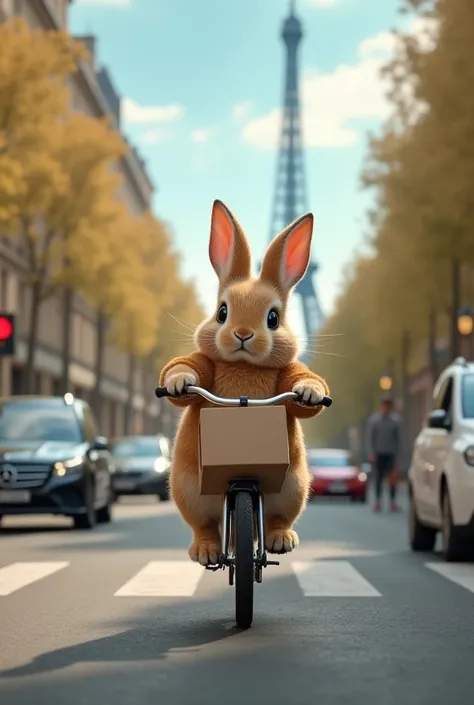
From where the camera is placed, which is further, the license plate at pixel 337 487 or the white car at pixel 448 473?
the license plate at pixel 337 487

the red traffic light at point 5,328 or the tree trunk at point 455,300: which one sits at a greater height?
the tree trunk at point 455,300

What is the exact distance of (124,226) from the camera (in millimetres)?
45688

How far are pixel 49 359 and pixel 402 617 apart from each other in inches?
1949

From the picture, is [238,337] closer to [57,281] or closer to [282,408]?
[282,408]

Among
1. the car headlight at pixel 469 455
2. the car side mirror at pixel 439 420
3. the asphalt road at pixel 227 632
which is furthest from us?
the car side mirror at pixel 439 420

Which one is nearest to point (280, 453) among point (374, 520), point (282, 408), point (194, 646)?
point (282, 408)

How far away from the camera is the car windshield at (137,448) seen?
114 feet

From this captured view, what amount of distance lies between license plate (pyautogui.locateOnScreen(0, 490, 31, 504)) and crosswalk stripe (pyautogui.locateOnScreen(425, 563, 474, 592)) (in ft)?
21.8

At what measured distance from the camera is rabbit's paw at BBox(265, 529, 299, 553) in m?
8.80

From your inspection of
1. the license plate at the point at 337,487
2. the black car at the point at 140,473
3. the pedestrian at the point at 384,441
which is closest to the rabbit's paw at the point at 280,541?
the pedestrian at the point at 384,441

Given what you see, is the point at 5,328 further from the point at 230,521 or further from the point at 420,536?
the point at 230,521

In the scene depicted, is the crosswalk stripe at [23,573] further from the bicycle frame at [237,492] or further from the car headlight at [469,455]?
the car headlight at [469,455]

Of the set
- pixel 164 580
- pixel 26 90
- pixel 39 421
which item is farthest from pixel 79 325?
pixel 164 580

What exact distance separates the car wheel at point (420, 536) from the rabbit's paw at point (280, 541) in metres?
7.54
